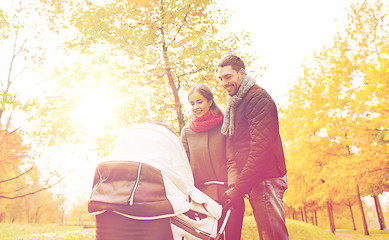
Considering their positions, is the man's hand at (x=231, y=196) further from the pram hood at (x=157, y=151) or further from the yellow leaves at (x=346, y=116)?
the yellow leaves at (x=346, y=116)

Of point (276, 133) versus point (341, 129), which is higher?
point (341, 129)

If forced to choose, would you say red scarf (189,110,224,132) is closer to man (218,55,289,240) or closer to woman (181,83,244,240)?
woman (181,83,244,240)

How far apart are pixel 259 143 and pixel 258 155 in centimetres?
12

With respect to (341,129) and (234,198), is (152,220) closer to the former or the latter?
(234,198)

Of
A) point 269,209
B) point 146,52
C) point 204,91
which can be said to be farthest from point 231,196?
point 146,52

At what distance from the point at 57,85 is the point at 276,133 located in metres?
9.17

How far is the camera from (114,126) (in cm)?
884

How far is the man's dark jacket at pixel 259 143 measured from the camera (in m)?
2.74

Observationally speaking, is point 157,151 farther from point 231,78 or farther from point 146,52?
point 146,52

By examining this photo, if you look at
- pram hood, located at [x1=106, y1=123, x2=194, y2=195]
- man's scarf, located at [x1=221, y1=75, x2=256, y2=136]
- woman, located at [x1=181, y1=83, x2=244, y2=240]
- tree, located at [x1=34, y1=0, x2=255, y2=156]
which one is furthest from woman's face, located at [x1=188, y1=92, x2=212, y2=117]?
tree, located at [x1=34, y1=0, x2=255, y2=156]

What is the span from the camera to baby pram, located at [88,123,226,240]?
2248mm

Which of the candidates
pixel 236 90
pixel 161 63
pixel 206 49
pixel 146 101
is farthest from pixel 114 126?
pixel 236 90

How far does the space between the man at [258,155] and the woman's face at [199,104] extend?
58cm

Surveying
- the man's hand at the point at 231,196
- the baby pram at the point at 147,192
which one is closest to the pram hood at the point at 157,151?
the baby pram at the point at 147,192
